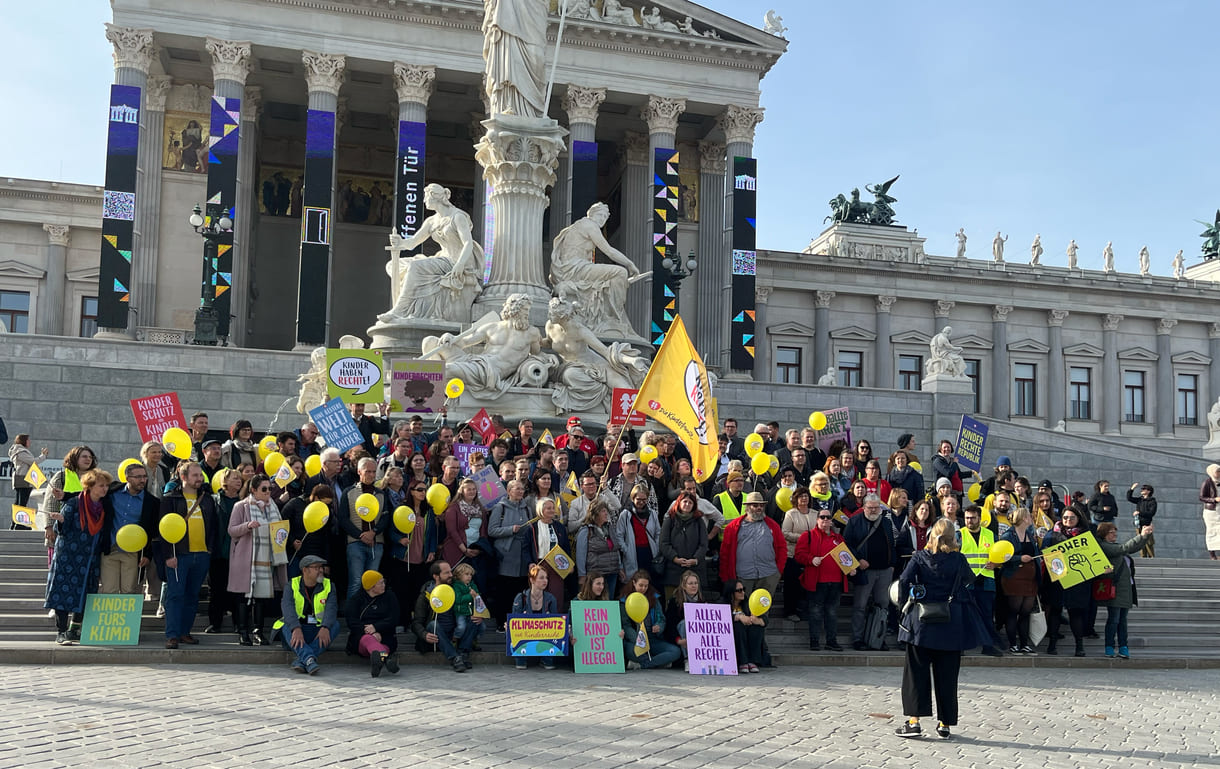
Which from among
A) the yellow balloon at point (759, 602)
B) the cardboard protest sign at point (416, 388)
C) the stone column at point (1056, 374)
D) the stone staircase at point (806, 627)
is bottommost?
the stone staircase at point (806, 627)

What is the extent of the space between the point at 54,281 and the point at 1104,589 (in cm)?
4648

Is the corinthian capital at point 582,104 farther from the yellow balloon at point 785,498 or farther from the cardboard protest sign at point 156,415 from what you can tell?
the yellow balloon at point 785,498

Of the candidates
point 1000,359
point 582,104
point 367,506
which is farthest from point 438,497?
point 1000,359

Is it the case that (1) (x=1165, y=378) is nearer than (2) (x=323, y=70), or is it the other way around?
(2) (x=323, y=70)

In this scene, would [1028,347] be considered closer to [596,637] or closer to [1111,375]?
[1111,375]

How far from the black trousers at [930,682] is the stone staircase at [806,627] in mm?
3643

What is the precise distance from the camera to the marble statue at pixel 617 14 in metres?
46.8

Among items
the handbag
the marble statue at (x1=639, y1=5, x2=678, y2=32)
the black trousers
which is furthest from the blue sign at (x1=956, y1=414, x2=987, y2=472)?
the marble statue at (x1=639, y1=5, x2=678, y2=32)

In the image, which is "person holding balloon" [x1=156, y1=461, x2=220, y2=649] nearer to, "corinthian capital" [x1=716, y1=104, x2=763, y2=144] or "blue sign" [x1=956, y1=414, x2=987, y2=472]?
"blue sign" [x1=956, y1=414, x2=987, y2=472]

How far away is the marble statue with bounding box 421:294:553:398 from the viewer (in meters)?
19.4

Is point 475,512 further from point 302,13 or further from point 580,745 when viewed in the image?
point 302,13

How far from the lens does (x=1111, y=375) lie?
61906 millimetres

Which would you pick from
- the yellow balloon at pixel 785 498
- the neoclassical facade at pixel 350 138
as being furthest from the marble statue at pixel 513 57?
the neoclassical facade at pixel 350 138

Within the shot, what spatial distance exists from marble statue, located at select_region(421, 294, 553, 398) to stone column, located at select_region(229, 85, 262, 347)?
78.9 feet
